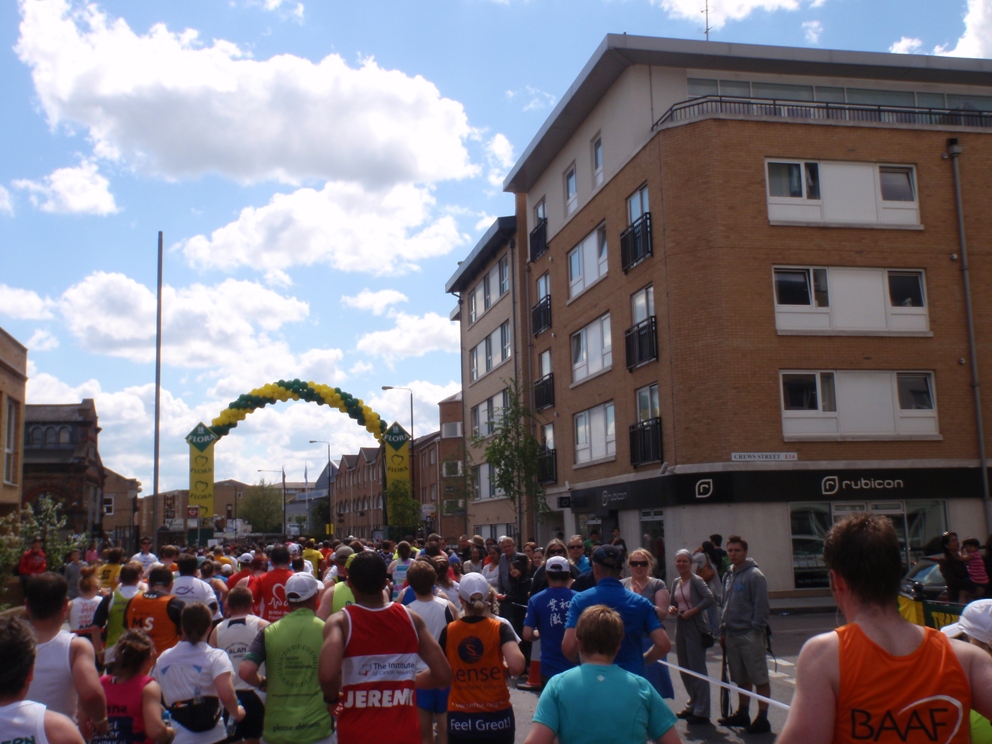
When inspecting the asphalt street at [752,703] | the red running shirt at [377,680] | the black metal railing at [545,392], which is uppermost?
the black metal railing at [545,392]

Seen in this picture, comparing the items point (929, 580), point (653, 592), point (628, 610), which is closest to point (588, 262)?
point (929, 580)

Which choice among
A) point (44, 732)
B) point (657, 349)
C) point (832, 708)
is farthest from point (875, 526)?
point (657, 349)

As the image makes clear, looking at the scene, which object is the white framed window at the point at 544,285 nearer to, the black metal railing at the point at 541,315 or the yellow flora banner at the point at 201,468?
the black metal railing at the point at 541,315

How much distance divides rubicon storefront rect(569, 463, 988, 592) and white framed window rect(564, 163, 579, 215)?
1141 cm

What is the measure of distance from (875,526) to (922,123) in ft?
87.1

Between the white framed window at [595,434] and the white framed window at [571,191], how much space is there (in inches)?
277

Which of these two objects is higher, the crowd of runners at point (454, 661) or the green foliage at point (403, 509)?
the green foliage at point (403, 509)

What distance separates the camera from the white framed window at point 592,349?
29734 mm

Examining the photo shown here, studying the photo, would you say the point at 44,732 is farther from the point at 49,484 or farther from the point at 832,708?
the point at 49,484

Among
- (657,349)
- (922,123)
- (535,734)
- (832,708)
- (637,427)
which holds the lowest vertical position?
(535,734)

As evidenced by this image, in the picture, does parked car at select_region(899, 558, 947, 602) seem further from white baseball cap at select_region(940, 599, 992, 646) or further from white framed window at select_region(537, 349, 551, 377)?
white framed window at select_region(537, 349, 551, 377)

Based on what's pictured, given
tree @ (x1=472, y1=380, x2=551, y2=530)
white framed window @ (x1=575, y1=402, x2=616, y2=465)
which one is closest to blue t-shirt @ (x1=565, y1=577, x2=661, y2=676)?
white framed window @ (x1=575, y1=402, x2=616, y2=465)

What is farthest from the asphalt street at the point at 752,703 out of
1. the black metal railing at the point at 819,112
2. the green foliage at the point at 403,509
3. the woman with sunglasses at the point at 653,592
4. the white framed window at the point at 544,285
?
the green foliage at the point at 403,509

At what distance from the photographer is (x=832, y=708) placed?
2898 mm
